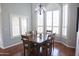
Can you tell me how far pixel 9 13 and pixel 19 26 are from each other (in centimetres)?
27

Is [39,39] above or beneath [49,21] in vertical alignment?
beneath

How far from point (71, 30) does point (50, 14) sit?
45 centimetres

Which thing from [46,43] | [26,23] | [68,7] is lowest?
[46,43]

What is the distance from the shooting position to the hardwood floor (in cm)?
176

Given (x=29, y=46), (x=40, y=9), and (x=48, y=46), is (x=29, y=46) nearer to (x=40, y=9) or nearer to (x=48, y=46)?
(x=48, y=46)

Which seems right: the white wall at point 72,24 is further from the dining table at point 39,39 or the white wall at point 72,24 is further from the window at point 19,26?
the window at point 19,26

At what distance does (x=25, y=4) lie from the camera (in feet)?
5.79

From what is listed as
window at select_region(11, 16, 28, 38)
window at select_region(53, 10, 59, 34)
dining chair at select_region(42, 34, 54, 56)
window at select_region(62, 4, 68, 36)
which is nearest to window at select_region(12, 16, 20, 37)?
window at select_region(11, 16, 28, 38)

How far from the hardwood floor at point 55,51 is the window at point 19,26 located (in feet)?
0.74

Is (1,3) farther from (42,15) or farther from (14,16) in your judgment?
(42,15)

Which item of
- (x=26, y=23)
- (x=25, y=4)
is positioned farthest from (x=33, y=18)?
(x=25, y=4)

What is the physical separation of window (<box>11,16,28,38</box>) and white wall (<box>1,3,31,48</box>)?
73 mm

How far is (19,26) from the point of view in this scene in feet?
5.85

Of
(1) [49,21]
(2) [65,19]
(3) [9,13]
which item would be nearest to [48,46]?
(1) [49,21]
